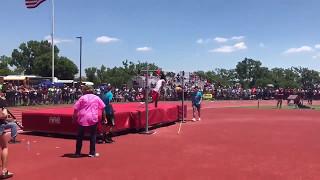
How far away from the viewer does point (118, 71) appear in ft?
290

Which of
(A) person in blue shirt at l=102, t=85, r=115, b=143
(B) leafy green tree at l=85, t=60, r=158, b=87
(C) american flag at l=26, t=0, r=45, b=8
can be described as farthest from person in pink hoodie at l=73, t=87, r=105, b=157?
(B) leafy green tree at l=85, t=60, r=158, b=87

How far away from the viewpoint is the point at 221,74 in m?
116

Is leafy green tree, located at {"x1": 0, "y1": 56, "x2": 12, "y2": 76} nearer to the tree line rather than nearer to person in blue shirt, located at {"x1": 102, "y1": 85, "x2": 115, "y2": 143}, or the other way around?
the tree line

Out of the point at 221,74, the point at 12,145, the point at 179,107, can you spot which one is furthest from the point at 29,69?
the point at 12,145

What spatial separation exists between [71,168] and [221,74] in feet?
356

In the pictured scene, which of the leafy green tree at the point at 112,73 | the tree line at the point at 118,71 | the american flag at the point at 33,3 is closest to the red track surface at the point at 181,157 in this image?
the american flag at the point at 33,3

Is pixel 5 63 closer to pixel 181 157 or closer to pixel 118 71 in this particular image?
pixel 118 71

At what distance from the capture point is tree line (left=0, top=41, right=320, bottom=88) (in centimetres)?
8756

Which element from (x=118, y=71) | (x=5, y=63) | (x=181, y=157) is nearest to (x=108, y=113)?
(x=181, y=157)

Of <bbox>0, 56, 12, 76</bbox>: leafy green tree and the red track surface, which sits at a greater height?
<bbox>0, 56, 12, 76</bbox>: leafy green tree

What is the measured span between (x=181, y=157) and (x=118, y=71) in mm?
78234

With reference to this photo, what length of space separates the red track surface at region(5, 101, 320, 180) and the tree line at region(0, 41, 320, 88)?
53360 mm

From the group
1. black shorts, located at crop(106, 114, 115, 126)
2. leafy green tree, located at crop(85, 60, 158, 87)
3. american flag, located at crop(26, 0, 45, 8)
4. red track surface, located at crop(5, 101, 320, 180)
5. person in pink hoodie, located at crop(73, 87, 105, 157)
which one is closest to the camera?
red track surface, located at crop(5, 101, 320, 180)

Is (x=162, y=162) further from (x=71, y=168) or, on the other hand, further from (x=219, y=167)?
(x=71, y=168)
